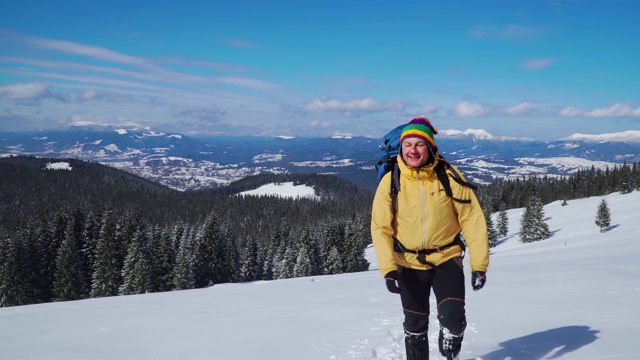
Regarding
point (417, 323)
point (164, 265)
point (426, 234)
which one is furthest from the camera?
point (164, 265)

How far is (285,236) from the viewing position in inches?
2275

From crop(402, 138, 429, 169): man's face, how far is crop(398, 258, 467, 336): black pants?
124 centimetres

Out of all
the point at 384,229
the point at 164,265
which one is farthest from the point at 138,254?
the point at 384,229

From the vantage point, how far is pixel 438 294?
4.45 m

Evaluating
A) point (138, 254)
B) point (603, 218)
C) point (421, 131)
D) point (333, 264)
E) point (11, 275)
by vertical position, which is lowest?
point (333, 264)

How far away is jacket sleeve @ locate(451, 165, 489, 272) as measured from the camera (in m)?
4.20

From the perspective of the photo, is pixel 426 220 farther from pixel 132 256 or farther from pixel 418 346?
pixel 132 256

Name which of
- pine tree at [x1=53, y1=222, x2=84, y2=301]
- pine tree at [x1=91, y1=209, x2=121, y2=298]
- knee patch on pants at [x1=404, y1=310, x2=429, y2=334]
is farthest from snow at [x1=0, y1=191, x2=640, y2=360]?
pine tree at [x1=53, y1=222, x2=84, y2=301]

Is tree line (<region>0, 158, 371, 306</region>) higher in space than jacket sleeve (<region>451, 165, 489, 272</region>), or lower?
lower

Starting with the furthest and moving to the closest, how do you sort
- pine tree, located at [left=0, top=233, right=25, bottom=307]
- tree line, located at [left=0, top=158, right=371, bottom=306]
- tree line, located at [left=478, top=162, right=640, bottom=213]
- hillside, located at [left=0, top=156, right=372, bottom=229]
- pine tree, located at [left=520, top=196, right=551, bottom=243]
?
hillside, located at [left=0, top=156, right=372, bottom=229]
tree line, located at [left=478, top=162, right=640, bottom=213]
pine tree, located at [left=520, top=196, right=551, bottom=243]
tree line, located at [left=0, top=158, right=371, bottom=306]
pine tree, located at [left=0, top=233, right=25, bottom=307]

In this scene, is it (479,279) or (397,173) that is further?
(397,173)

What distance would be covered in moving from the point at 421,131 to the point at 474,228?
4.11 ft

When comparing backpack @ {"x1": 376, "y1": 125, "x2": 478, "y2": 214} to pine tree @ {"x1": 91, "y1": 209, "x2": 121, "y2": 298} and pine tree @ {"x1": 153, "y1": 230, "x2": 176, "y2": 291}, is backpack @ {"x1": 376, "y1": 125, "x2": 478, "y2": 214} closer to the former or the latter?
pine tree @ {"x1": 153, "y1": 230, "x2": 176, "y2": 291}

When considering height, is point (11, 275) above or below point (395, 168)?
below
